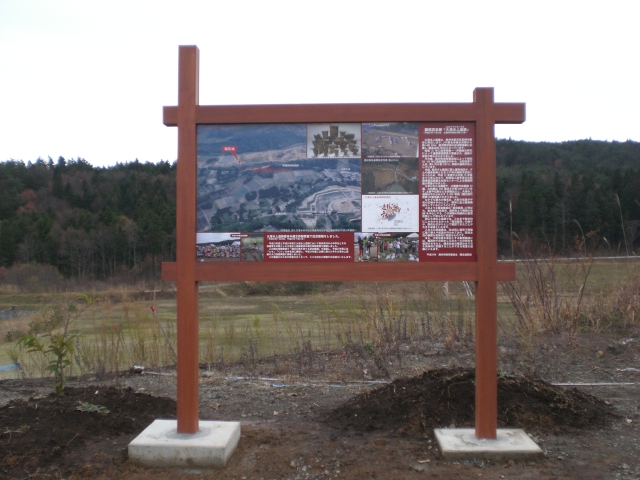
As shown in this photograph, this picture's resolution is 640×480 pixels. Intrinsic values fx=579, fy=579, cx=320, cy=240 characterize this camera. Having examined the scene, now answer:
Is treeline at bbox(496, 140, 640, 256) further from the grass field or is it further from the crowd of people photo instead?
the crowd of people photo

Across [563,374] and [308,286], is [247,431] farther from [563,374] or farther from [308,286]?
[308,286]

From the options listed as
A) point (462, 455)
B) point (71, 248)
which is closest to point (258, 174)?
point (462, 455)

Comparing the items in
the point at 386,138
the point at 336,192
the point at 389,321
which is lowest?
the point at 389,321

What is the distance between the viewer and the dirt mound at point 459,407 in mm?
4906

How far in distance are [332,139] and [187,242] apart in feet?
4.56

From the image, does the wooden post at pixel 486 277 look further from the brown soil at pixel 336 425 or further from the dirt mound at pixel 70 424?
the dirt mound at pixel 70 424

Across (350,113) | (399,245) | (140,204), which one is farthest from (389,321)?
(140,204)

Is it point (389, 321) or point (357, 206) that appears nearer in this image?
point (357, 206)

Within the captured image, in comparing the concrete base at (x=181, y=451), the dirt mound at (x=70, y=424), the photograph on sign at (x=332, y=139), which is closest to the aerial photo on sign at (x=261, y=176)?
the photograph on sign at (x=332, y=139)

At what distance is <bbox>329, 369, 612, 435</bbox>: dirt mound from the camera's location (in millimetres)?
4906

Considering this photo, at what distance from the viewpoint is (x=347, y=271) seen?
4406 mm

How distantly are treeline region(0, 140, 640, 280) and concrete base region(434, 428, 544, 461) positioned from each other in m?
17.0

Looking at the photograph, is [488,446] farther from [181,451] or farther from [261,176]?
[261,176]

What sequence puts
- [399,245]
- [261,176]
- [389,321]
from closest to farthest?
1. [399,245]
2. [261,176]
3. [389,321]
